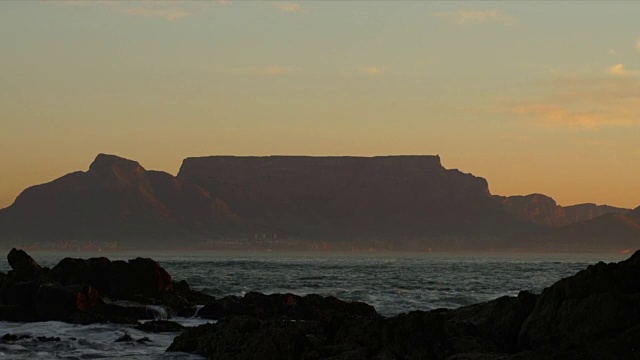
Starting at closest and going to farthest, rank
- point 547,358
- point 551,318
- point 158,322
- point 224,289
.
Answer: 1. point 547,358
2. point 551,318
3. point 158,322
4. point 224,289

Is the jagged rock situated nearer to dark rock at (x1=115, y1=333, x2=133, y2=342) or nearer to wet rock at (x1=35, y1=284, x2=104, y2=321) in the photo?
wet rock at (x1=35, y1=284, x2=104, y2=321)

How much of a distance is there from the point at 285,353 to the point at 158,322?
1260 cm

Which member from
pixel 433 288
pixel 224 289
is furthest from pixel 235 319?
pixel 433 288

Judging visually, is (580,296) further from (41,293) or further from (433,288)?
(433,288)

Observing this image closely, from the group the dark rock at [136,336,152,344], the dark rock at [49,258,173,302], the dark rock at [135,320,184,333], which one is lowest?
the dark rock at [136,336,152,344]

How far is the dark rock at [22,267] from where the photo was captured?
156ft

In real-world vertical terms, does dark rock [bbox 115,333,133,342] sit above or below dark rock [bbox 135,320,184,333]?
below

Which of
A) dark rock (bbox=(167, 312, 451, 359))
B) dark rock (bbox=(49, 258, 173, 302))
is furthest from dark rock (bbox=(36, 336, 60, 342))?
dark rock (bbox=(49, 258, 173, 302))

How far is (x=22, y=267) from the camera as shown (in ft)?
158

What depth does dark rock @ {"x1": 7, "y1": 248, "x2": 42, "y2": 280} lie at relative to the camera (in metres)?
47.7

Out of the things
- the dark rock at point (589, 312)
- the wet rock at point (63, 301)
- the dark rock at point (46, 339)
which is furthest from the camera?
the wet rock at point (63, 301)

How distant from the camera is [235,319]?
28891mm

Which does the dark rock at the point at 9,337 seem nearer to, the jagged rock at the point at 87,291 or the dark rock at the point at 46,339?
the dark rock at the point at 46,339

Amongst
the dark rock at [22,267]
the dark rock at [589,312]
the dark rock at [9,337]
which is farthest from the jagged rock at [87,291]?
the dark rock at [589,312]
